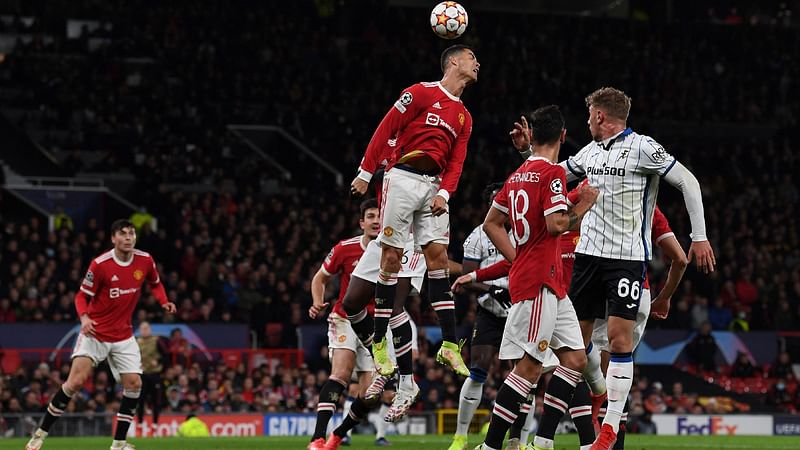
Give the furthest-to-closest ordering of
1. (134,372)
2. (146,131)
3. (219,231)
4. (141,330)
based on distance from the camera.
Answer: (146,131) < (219,231) < (141,330) < (134,372)

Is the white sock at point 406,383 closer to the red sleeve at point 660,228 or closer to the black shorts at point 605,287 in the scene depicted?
the black shorts at point 605,287

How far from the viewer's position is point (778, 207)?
3794cm

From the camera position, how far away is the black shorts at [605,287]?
1121 cm

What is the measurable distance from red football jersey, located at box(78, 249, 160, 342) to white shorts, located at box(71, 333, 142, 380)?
0.09 metres

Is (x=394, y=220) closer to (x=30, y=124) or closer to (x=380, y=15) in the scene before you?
(x=30, y=124)

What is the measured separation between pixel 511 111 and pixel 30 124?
49.9 ft

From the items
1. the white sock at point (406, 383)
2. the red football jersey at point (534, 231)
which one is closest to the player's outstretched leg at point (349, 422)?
the white sock at point (406, 383)

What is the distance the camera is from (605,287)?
11469 mm

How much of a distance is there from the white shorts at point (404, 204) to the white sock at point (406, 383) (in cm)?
136

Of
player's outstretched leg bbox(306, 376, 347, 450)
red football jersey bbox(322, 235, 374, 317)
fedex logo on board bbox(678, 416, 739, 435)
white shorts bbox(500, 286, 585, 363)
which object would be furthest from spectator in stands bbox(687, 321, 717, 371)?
white shorts bbox(500, 286, 585, 363)

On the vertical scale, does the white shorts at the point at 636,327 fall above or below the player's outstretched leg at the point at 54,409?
above

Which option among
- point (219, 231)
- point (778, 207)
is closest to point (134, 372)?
point (219, 231)

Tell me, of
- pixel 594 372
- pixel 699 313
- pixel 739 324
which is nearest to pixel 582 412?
pixel 594 372

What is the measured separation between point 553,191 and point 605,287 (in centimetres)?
144
